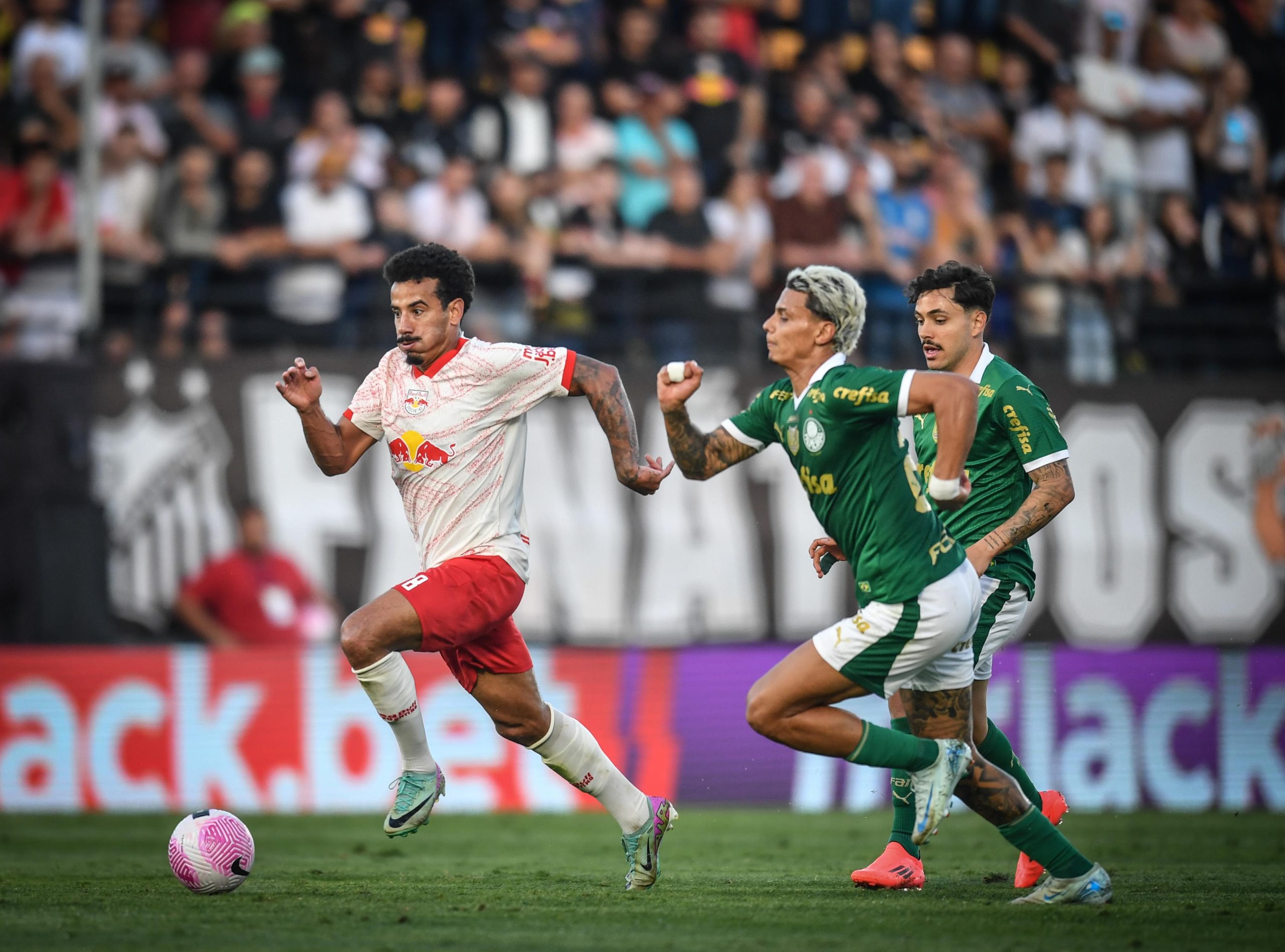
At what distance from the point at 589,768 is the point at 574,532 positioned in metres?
7.29

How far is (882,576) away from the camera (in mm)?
6691

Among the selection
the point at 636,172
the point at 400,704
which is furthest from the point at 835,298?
the point at 636,172

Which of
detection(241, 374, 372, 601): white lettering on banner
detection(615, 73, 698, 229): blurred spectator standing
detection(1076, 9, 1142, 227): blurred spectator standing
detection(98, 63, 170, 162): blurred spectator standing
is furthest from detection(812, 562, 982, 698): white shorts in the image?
detection(1076, 9, 1142, 227): blurred spectator standing

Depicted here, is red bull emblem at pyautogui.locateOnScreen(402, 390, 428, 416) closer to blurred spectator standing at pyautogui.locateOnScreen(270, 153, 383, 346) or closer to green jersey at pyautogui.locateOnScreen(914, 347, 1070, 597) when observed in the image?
green jersey at pyautogui.locateOnScreen(914, 347, 1070, 597)

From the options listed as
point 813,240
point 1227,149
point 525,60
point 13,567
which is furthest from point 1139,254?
point 13,567

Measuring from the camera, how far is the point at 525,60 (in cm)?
1574

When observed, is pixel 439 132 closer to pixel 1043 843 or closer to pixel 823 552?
pixel 823 552

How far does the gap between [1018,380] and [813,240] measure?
805cm

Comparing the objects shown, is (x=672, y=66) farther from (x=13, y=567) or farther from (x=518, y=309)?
(x=13, y=567)

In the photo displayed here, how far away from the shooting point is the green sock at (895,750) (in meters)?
6.58

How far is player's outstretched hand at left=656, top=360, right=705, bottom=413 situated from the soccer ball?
9.12 feet

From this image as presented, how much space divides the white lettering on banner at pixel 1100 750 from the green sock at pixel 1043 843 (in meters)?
7.25

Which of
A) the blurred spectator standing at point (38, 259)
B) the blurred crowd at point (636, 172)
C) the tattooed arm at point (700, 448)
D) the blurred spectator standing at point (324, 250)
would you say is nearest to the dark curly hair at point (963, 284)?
the tattooed arm at point (700, 448)

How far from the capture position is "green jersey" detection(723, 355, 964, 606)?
21.7 ft
